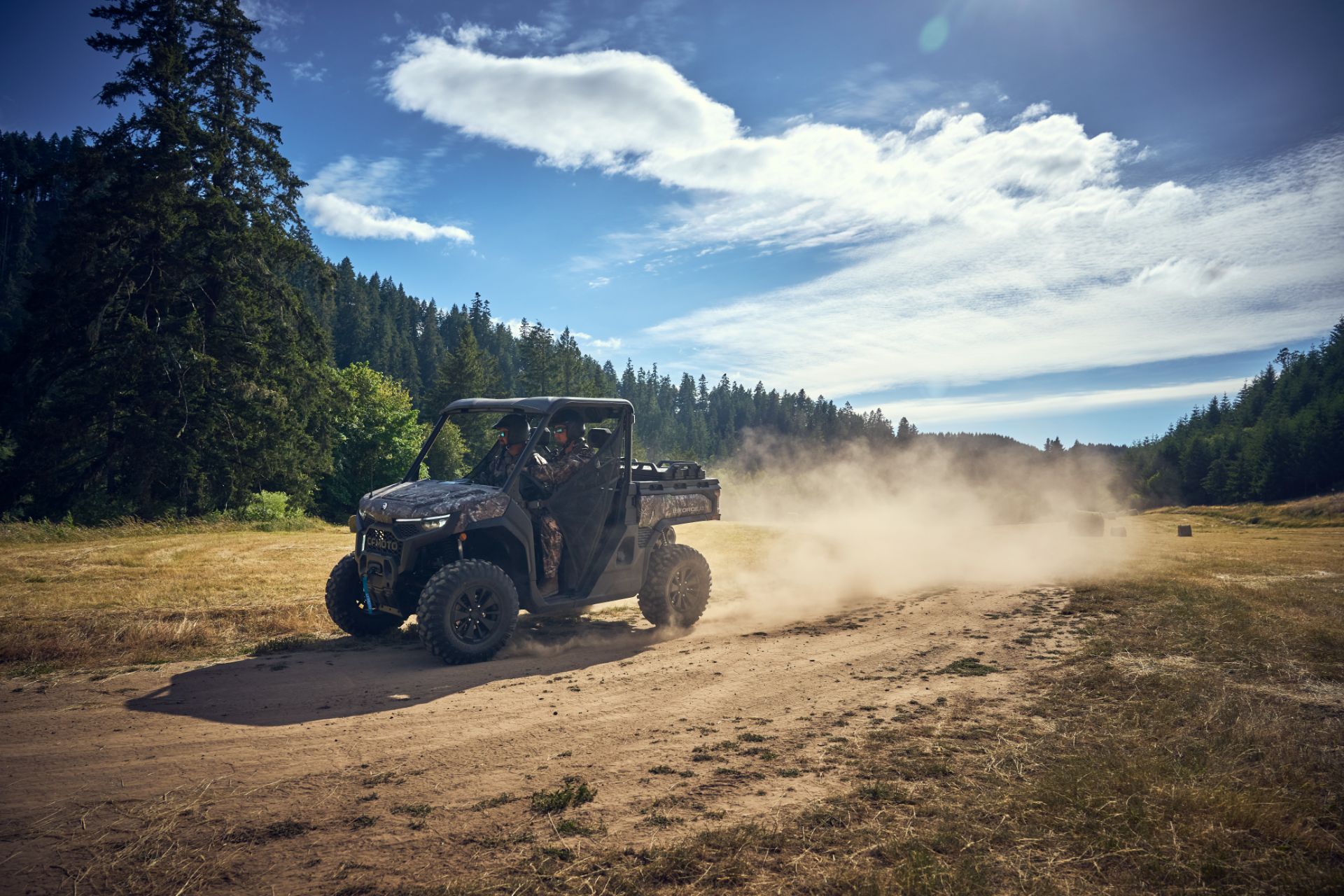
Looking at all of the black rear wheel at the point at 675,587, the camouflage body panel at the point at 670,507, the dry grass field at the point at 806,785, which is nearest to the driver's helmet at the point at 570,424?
the camouflage body panel at the point at 670,507

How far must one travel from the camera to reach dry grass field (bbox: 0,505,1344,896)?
10.9ft

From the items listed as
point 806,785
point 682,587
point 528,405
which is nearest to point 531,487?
point 528,405

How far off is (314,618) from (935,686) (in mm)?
8675

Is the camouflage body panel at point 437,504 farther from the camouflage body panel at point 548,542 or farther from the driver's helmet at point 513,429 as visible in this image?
the driver's helmet at point 513,429

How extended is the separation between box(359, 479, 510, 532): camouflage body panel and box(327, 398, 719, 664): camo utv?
0.02 m

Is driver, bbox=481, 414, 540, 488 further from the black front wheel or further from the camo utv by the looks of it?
the black front wheel

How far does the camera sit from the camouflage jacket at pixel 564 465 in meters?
8.85

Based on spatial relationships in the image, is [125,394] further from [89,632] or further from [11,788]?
[11,788]

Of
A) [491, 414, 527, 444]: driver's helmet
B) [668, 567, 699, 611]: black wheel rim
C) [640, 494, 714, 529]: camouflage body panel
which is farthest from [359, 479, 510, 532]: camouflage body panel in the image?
[668, 567, 699, 611]: black wheel rim

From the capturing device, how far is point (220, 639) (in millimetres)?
8664

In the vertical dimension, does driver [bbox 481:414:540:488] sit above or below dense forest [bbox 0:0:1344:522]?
below

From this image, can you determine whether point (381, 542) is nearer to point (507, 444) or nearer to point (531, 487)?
point (531, 487)

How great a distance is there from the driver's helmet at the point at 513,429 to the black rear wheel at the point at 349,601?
8.12 feet

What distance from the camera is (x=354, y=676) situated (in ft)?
23.5
